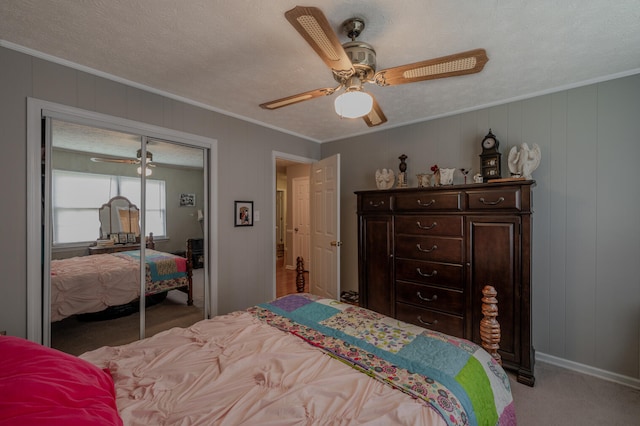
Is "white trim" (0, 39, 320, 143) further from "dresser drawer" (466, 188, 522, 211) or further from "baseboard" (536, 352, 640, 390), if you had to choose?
"baseboard" (536, 352, 640, 390)

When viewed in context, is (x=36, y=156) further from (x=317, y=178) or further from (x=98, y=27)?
(x=317, y=178)

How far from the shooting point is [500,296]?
2.34 metres

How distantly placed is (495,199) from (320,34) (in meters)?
1.95

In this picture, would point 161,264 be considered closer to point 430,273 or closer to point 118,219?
point 118,219

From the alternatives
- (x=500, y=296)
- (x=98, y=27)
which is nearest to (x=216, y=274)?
(x=98, y=27)

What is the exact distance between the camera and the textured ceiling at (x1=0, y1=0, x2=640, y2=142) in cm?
151

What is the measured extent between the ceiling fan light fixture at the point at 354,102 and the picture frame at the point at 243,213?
1.93 metres

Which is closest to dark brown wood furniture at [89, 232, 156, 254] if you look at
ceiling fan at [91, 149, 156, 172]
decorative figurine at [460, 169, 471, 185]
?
ceiling fan at [91, 149, 156, 172]

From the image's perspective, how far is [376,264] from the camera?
9.96ft

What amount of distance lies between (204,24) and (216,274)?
225cm

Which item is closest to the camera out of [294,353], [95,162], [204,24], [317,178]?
[294,353]

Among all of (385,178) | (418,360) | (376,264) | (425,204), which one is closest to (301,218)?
(385,178)

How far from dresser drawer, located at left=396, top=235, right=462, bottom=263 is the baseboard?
1216 mm

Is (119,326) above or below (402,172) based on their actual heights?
below
